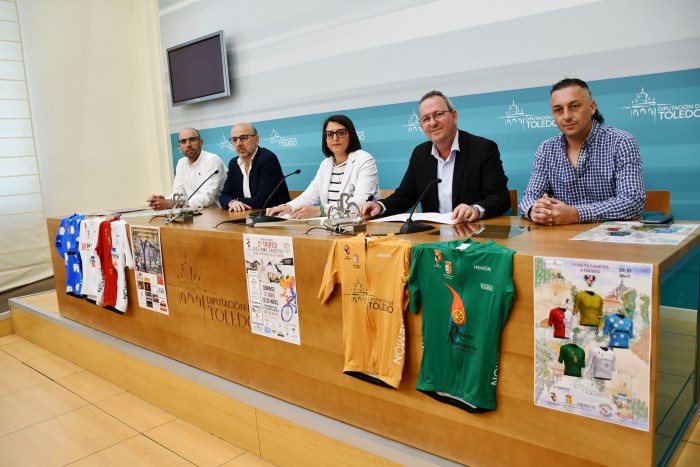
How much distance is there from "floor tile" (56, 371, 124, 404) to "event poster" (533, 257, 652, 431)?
90.9 inches

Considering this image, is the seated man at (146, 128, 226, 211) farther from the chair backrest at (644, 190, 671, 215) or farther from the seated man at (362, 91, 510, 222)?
the chair backrest at (644, 190, 671, 215)

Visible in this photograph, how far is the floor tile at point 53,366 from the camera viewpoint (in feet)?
10.0

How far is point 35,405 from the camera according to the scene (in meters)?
2.65

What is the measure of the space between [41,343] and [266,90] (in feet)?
8.48

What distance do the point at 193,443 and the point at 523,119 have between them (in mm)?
2411

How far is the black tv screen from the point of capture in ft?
15.2

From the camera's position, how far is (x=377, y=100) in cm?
371

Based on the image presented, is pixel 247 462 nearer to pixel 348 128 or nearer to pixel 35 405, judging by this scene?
pixel 35 405

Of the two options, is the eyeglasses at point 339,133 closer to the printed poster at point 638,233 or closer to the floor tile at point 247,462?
Answer: the printed poster at point 638,233

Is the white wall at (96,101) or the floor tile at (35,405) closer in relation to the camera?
the floor tile at (35,405)

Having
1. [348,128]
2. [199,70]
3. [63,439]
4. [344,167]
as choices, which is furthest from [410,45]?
[63,439]

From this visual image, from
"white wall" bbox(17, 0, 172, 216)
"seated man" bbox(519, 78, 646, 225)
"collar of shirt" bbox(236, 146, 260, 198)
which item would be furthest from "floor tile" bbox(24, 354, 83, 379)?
"seated man" bbox(519, 78, 646, 225)

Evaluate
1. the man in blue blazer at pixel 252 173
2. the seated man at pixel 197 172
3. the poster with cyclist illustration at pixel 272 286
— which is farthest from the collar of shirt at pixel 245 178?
the poster with cyclist illustration at pixel 272 286

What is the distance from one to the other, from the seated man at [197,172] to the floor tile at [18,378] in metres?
1.32
